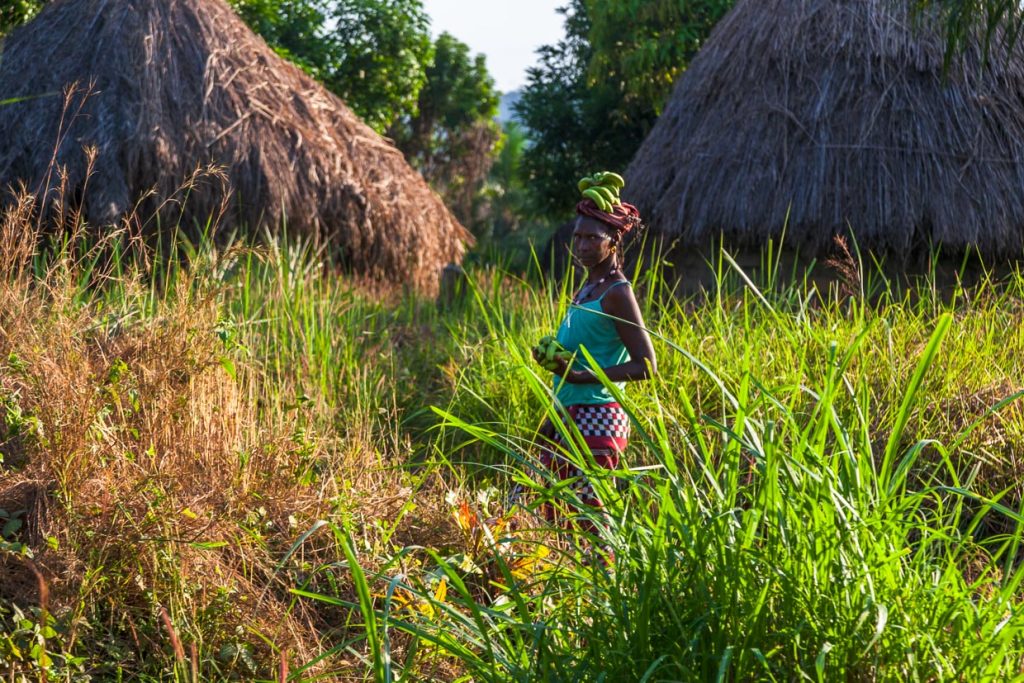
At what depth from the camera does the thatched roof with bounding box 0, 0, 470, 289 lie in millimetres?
7602

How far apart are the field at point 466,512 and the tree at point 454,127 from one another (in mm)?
12551

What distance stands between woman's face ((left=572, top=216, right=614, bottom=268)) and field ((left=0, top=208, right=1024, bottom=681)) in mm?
466

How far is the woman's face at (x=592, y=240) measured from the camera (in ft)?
11.3

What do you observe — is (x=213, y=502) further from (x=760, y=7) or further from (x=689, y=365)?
(x=760, y=7)

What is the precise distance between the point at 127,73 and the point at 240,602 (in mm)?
5722

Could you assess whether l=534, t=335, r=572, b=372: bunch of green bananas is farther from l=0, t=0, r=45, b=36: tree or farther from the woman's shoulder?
l=0, t=0, r=45, b=36: tree

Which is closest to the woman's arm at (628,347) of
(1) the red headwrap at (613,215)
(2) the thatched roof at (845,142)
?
(1) the red headwrap at (613,215)

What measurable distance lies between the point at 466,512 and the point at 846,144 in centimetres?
507

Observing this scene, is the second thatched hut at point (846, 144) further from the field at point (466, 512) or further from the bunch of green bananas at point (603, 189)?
the bunch of green bananas at point (603, 189)

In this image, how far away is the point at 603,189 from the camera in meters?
3.48

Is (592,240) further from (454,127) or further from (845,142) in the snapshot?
(454,127)

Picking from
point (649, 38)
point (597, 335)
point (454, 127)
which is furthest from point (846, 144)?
point (454, 127)

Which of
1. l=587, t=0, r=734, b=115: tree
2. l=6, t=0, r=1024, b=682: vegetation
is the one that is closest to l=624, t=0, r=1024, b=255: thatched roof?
l=6, t=0, r=1024, b=682: vegetation

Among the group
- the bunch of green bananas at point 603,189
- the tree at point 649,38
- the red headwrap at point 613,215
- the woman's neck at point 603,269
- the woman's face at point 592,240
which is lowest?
the woman's neck at point 603,269
